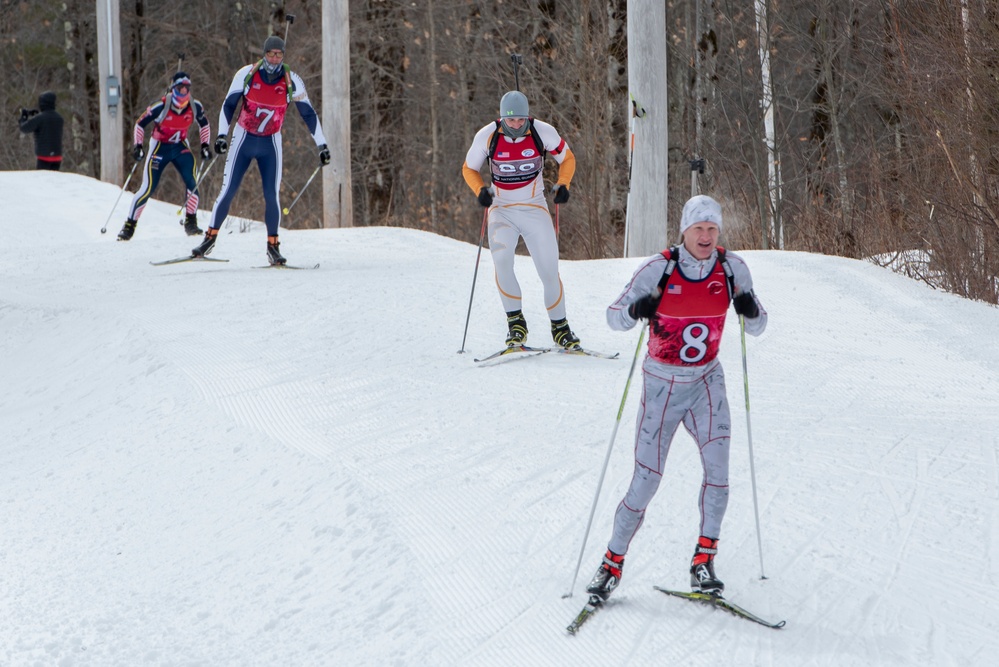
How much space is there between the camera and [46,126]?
20.8 m

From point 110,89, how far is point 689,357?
18.1 meters

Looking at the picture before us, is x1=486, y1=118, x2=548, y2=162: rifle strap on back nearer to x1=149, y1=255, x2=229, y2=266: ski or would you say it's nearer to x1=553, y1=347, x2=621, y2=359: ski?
x1=553, y1=347, x2=621, y2=359: ski

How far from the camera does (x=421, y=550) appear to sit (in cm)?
562

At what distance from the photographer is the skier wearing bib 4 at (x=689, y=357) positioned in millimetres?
4859

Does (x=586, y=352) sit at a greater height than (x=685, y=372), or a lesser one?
lesser

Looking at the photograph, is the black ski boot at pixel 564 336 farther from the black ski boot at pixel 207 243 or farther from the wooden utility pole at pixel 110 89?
the wooden utility pole at pixel 110 89

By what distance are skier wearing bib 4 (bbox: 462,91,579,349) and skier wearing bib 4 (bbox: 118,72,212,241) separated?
Answer: 243 inches

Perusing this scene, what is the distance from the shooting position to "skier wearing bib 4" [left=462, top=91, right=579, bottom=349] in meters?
8.65

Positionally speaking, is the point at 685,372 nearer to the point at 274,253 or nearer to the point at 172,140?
the point at 274,253

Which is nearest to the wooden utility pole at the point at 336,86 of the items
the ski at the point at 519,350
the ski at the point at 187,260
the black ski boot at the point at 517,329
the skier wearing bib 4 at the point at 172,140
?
the skier wearing bib 4 at the point at 172,140

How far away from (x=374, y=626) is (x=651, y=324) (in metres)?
1.75

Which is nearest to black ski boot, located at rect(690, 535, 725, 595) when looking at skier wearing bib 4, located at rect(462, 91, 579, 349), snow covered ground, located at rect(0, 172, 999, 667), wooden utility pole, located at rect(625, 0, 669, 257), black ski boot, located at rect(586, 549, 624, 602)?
snow covered ground, located at rect(0, 172, 999, 667)

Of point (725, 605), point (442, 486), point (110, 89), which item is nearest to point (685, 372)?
point (725, 605)

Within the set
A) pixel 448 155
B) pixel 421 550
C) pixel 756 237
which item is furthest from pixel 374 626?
pixel 448 155
